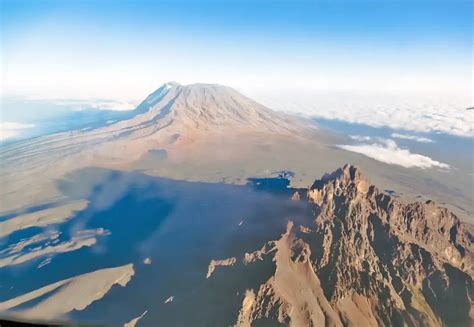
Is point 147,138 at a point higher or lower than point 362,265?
lower

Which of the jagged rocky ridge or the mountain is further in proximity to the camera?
the mountain

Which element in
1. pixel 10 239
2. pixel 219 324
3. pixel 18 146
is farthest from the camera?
pixel 18 146

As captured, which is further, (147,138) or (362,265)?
(147,138)

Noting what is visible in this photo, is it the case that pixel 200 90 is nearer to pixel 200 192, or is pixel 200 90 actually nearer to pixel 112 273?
pixel 200 192

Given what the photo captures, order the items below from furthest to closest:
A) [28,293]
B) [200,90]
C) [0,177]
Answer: [200,90]
[0,177]
[28,293]

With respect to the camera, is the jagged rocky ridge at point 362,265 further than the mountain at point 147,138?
No

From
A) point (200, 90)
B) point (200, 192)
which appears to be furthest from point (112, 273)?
point (200, 90)

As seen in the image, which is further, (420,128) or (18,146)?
(420,128)

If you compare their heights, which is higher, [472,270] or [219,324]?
[219,324]
